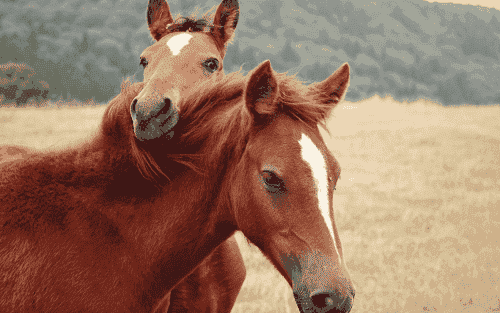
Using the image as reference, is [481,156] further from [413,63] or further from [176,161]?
[413,63]

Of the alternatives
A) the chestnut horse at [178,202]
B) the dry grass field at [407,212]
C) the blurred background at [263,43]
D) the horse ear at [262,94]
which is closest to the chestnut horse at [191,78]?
the chestnut horse at [178,202]

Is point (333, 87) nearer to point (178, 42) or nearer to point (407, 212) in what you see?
point (178, 42)

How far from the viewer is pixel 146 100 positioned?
2047mm

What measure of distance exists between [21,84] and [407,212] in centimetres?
2362

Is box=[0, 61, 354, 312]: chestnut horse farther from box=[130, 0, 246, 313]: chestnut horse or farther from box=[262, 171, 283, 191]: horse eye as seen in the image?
box=[130, 0, 246, 313]: chestnut horse

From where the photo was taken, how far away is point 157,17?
423 cm

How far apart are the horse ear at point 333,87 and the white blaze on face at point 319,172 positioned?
1.34 feet

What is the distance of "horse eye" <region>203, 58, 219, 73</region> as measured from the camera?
11.2ft

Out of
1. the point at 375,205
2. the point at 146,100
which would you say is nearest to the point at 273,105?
the point at 146,100

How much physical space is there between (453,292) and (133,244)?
4.81m

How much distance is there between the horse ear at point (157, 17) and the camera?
4.21m

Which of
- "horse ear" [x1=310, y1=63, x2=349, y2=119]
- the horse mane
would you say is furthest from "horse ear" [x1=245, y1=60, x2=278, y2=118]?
the horse mane

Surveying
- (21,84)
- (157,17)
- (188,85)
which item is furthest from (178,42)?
(21,84)

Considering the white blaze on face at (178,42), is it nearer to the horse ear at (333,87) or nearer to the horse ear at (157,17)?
the horse ear at (157,17)
